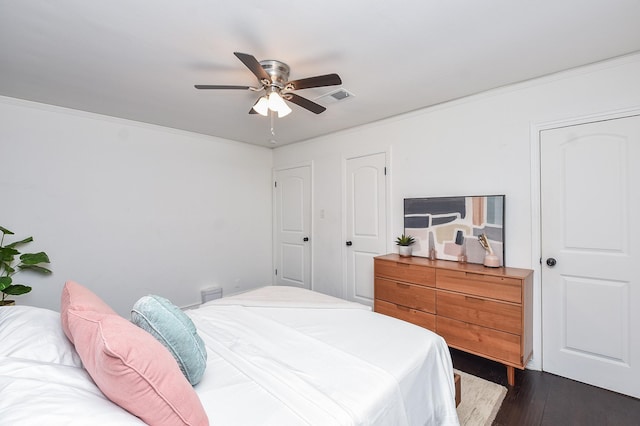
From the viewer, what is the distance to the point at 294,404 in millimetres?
1077

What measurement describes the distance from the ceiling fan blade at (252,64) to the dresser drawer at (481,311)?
7.31 ft

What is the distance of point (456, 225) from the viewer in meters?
2.79

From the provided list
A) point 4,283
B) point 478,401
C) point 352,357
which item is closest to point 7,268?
point 4,283

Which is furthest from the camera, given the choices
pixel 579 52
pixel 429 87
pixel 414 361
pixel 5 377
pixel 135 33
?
pixel 429 87

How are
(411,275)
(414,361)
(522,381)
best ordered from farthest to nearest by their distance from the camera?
(411,275)
(522,381)
(414,361)

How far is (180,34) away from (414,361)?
7.47 feet

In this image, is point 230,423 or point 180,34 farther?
point 180,34

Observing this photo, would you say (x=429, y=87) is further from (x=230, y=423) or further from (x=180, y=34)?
(x=230, y=423)

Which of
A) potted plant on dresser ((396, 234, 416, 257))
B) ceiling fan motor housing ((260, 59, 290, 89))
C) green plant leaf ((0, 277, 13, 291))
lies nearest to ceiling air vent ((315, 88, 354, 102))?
ceiling fan motor housing ((260, 59, 290, 89))

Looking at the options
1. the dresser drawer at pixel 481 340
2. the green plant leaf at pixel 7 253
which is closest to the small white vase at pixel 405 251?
the dresser drawer at pixel 481 340

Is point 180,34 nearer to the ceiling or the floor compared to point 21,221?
nearer to the ceiling

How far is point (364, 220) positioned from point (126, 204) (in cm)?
281

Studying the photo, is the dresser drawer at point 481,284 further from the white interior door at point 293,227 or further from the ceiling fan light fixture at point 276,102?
the white interior door at point 293,227

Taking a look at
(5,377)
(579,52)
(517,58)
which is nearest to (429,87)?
(517,58)
